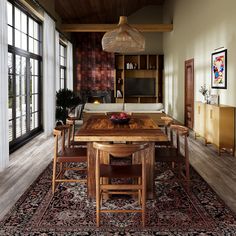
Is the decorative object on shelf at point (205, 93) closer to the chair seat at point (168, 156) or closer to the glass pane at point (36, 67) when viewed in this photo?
the chair seat at point (168, 156)

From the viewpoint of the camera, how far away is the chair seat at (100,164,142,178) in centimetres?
320

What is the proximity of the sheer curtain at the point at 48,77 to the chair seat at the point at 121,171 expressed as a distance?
202 inches

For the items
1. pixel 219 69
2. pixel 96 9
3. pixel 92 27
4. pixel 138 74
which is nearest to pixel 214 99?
pixel 219 69

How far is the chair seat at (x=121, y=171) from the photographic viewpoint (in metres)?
3.20

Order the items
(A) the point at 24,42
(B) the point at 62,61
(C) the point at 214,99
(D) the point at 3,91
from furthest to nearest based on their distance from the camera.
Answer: (B) the point at 62,61 → (A) the point at 24,42 → (C) the point at 214,99 → (D) the point at 3,91

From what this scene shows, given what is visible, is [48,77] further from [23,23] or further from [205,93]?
[205,93]

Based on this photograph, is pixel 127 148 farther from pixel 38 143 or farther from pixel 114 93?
pixel 114 93

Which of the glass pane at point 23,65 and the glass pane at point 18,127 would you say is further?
the glass pane at point 23,65

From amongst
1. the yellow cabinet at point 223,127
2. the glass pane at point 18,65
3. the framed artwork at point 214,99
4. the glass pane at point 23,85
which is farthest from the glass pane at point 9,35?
the framed artwork at point 214,99

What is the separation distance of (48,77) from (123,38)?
3.40 m

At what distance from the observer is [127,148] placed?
2.99m

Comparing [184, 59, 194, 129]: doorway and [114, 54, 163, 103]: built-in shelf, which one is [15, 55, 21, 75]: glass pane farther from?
[114, 54, 163, 103]: built-in shelf

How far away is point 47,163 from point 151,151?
94.4 inches

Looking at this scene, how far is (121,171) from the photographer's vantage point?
3.32 metres
